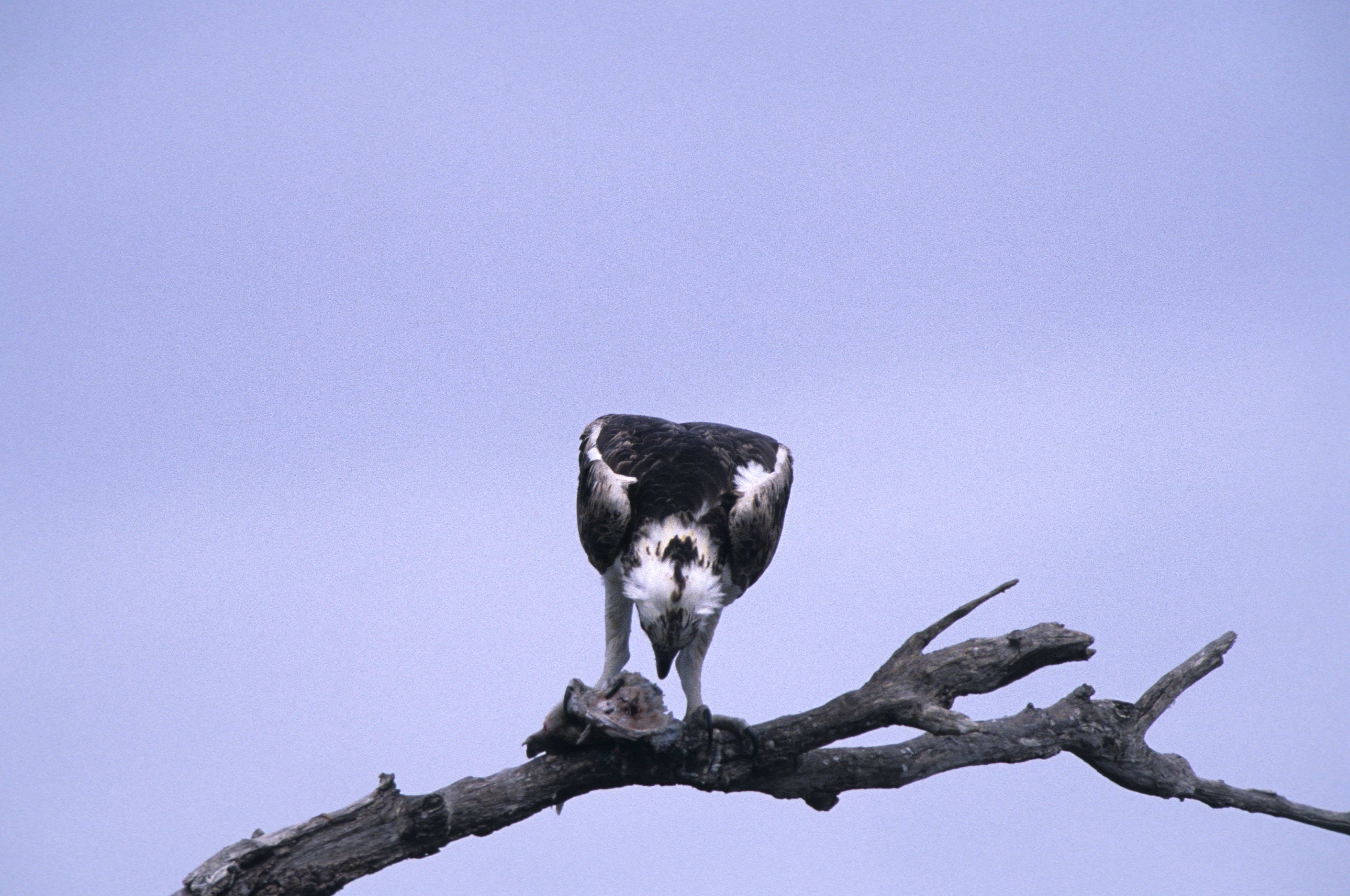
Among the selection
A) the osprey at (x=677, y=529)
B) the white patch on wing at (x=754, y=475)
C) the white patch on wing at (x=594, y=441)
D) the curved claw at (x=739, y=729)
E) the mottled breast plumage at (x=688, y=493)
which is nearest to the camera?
the curved claw at (x=739, y=729)

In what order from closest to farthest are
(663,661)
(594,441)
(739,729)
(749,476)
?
(739,729) < (663,661) < (749,476) < (594,441)

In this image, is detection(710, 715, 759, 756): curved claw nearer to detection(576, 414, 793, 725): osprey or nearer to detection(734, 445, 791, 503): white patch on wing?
detection(576, 414, 793, 725): osprey

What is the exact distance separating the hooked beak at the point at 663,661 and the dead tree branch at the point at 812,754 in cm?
33

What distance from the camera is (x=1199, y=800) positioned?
23.5ft

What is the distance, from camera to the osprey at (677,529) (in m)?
6.97

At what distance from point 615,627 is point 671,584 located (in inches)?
48.2

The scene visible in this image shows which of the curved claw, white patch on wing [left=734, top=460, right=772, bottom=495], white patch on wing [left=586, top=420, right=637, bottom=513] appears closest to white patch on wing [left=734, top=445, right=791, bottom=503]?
white patch on wing [left=734, top=460, right=772, bottom=495]

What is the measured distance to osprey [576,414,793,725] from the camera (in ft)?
22.9

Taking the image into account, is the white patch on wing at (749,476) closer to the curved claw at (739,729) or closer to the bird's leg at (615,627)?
the bird's leg at (615,627)

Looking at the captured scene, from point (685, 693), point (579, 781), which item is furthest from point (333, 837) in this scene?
point (685, 693)

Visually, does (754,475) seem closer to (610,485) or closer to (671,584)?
(610,485)

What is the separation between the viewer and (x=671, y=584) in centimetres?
687

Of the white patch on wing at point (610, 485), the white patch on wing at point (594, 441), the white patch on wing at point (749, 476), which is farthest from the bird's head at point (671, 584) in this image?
the white patch on wing at point (594, 441)

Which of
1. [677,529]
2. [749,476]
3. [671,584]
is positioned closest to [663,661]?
[671,584]
